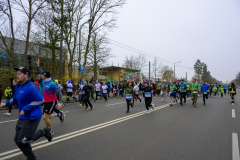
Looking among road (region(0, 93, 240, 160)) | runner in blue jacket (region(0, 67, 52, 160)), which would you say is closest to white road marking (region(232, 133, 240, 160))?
road (region(0, 93, 240, 160))

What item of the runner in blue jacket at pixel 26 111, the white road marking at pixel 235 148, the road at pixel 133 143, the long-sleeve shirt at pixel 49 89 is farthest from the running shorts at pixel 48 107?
the white road marking at pixel 235 148

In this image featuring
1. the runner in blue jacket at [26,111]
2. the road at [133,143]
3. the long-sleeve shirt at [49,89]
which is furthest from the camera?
the long-sleeve shirt at [49,89]

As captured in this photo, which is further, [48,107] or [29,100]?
[48,107]

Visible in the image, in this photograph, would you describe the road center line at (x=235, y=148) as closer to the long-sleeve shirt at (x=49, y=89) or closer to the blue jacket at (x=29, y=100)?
the blue jacket at (x=29, y=100)

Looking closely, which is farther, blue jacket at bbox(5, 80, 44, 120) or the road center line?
the road center line

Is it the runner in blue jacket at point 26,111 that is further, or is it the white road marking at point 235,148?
the white road marking at point 235,148

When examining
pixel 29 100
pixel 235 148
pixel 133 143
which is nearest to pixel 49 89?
pixel 29 100

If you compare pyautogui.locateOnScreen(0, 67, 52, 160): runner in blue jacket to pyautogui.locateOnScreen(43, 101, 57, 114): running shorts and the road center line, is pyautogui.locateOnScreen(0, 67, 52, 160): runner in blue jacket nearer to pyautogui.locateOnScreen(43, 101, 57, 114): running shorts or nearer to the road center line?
pyautogui.locateOnScreen(43, 101, 57, 114): running shorts

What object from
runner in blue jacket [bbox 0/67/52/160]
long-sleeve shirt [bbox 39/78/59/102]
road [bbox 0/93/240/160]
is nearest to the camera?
runner in blue jacket [bbox 0/67/52/160]

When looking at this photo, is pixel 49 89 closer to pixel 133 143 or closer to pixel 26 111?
pixel 26 111

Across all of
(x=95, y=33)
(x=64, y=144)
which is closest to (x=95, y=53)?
(x=95, y=33)

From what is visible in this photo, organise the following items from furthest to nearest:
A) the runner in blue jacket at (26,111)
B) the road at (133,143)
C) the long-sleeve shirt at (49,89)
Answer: the long-sleeve shirt at (49,89), the road at (133,143), the runner in blue jacket at (26,111)

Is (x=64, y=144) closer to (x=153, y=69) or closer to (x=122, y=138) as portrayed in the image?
(x=122, y=138)

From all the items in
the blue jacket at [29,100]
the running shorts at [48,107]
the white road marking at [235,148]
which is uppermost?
the blue jacket at [29,100]
